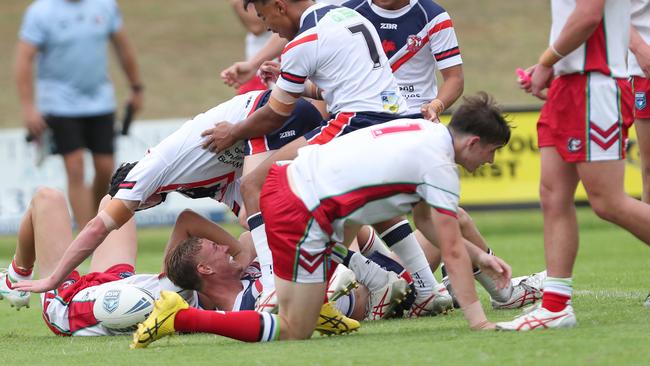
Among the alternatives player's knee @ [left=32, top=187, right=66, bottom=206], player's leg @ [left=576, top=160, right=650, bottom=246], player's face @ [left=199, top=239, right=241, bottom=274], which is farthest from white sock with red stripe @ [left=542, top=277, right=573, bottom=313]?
player's knee @ [left=32, top=187, right=66, bottom=206]

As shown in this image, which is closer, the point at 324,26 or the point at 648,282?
the point at 324,26

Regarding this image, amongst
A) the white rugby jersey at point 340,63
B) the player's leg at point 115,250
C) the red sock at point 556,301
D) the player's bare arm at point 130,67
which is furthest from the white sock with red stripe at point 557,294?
the player's bare arm at point 130,67

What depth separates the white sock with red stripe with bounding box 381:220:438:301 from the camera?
21.4 feet

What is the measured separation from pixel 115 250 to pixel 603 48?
3.03 m

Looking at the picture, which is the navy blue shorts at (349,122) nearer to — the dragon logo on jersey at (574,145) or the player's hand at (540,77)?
the player's hand at (540,77)

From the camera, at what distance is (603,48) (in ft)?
17.8

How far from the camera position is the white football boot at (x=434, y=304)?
6586 millimetres

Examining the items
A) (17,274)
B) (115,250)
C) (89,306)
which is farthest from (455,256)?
(17,274)

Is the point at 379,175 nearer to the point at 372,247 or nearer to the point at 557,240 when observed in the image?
the point at 557,240

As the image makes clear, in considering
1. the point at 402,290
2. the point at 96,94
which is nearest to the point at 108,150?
the point at 96,94

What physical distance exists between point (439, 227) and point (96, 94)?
631 cm

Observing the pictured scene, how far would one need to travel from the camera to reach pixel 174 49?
26.8 meters

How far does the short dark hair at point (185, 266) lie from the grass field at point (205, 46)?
15.0 metres

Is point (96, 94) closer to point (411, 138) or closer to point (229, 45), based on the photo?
point (411, 138)
